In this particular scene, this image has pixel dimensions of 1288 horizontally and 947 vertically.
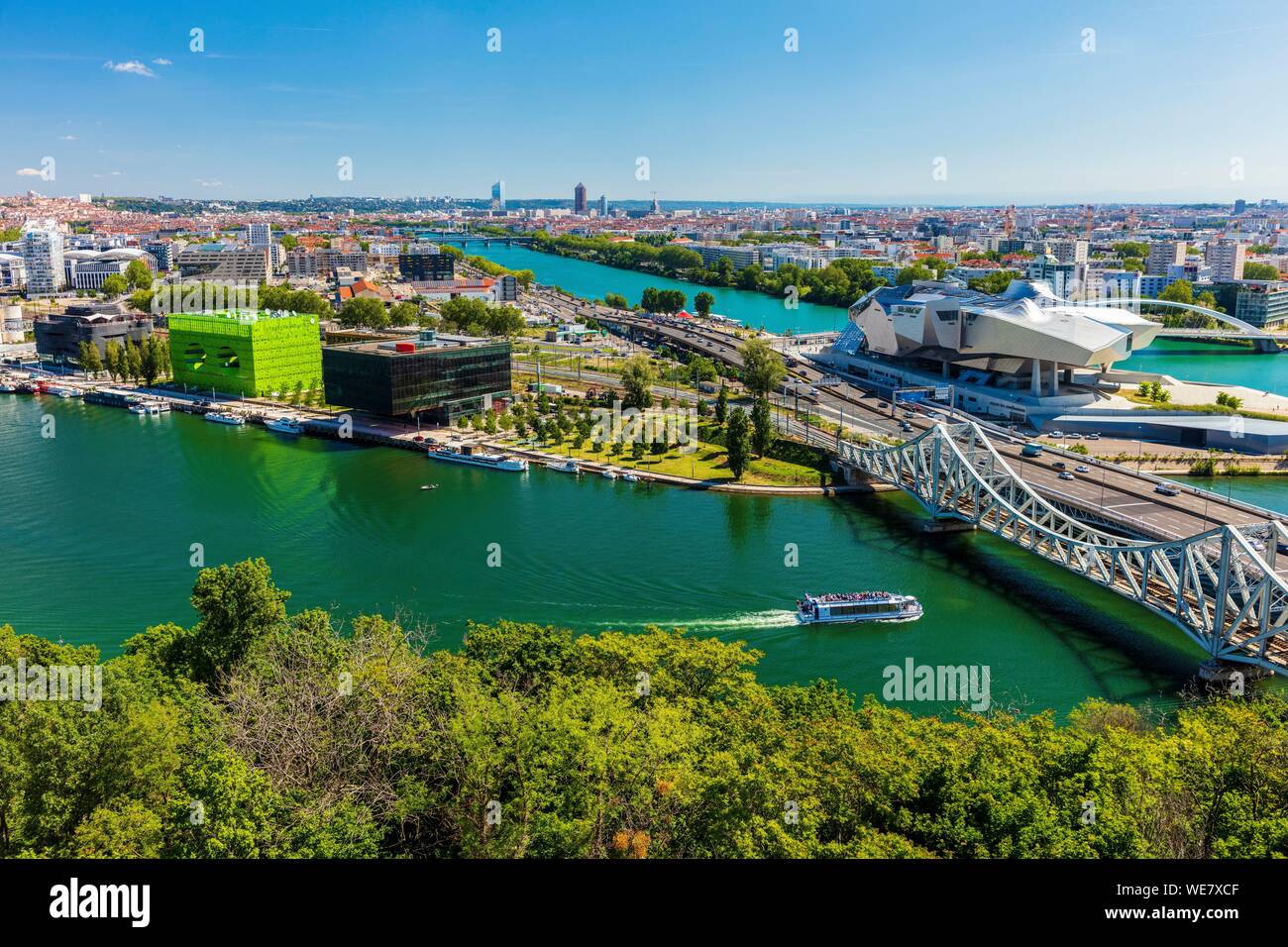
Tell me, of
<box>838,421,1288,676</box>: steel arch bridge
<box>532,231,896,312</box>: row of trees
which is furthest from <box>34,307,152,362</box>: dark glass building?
<box>838,421,1288,676</box>: steel arch bridge

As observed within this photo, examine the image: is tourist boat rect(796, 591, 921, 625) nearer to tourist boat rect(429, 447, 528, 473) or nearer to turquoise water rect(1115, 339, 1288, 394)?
tourist boat rect(429, 447, 528, 473)

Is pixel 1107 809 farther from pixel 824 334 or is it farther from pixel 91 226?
pixel 91 226

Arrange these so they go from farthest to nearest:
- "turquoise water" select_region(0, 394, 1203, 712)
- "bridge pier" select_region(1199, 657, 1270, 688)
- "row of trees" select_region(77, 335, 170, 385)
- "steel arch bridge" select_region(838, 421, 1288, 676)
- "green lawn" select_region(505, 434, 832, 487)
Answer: "row of trees" select_region(77, 335, 170, 385) → "green lawn" select_region(505, 434, 832, 487) → "turquoise water" select_region(0, 394, 1203, 712) → "bridge pier" select_region(1199, 657, 1270, 688) → "steel arch bridge" select_region(838, 421, 1288, 676)

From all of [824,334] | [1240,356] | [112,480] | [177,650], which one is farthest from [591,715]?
[1240,356]

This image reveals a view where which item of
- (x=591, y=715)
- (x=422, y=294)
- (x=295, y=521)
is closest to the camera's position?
(x=591, y=715)

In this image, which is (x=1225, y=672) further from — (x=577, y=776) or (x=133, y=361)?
(x=133, y=361)

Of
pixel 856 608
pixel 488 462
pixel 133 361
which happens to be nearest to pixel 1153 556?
pixel 856 608
